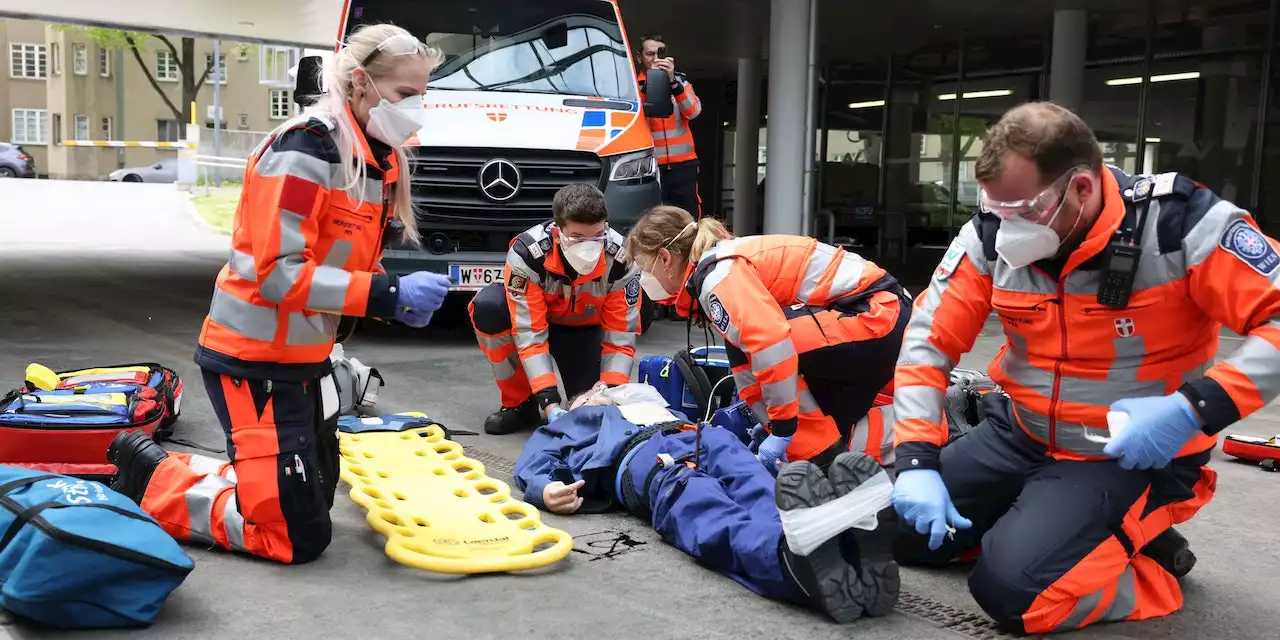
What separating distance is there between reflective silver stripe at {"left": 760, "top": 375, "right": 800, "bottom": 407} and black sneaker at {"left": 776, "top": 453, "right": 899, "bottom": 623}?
846mm

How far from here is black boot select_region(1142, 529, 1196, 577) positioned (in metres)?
3.22

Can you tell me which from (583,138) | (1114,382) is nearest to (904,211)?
(583,138)

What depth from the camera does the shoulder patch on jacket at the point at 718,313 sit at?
146 inches

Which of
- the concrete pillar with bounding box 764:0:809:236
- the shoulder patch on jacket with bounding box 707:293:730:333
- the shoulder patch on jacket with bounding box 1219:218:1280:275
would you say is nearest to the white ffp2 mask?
the shoulder patch on jacket with bounding box 1219:218:1280:275

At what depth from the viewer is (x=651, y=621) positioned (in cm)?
289

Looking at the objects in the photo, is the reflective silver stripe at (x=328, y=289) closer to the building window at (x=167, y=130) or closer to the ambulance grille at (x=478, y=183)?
the ambulance grille at (x=478, y=183)

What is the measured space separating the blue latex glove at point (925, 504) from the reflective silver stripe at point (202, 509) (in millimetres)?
1958

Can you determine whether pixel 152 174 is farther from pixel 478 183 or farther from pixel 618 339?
pixel 618 339

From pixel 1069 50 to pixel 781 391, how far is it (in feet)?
36.8

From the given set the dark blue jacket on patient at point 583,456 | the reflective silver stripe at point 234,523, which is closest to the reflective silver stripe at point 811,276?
the dark blue jacket on patient at point 583,456

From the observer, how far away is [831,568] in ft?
9.26

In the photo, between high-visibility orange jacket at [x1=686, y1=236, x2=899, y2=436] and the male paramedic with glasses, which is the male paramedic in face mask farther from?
the male paramedic with glasses

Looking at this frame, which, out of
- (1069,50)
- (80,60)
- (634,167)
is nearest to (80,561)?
(634,167)

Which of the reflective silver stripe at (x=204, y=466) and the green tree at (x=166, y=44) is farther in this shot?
the green tree at (x=166, y=44)
